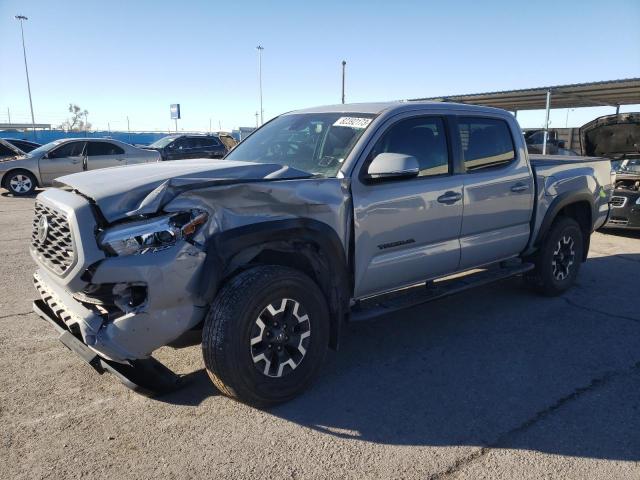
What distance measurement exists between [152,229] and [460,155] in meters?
2.70

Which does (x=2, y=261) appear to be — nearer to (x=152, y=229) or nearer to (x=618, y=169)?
(x=152, y=229)

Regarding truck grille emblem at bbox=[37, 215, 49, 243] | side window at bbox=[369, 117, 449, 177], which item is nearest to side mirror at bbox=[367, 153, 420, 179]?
side window at bbox=[369, 117, 449, 177]

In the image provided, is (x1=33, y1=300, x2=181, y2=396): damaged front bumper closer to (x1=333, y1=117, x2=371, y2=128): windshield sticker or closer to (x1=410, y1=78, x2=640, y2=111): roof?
(x1=333, y1=117, x2=371, y2=128): windshield sticker

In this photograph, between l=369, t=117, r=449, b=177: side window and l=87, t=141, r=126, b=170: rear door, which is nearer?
l=369, t=117, r=449, b=177: side window

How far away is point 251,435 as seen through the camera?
A: 293cm

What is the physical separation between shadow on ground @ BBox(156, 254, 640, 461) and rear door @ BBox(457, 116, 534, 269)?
27.0 inches

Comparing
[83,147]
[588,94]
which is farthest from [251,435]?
[588,94]

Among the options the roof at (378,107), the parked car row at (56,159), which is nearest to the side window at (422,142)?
the roof at (378,107)

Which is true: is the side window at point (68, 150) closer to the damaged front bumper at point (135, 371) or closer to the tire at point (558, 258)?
the damaged front bumper at point (135, 371)

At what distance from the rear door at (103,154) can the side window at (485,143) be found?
12103 mm

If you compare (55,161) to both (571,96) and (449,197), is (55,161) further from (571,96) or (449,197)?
(571,96)

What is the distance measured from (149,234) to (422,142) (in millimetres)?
2332

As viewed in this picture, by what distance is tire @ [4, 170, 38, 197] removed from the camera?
13828 millimetres

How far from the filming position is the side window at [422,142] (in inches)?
154
